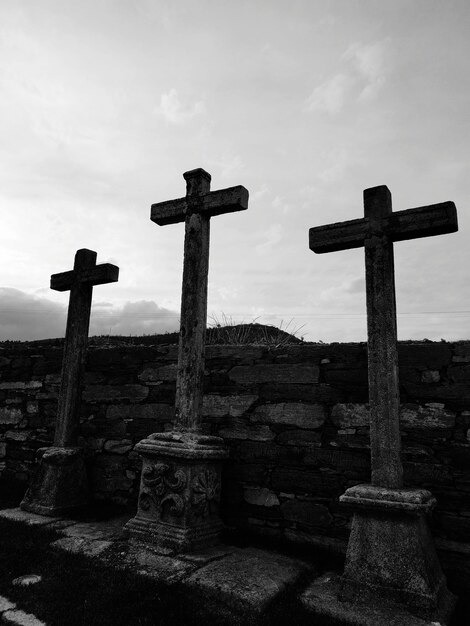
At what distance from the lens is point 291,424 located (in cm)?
413

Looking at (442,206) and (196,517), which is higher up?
(442,206)

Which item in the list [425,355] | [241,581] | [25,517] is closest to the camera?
[241,581]

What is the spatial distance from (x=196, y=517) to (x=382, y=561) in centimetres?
151

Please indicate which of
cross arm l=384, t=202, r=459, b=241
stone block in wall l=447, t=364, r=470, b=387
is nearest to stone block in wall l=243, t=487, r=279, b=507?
stone block in wall l=447, t=364, r=470, b=387

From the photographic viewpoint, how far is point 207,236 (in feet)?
14.9

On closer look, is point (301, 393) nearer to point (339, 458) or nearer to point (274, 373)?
point (274, 373)

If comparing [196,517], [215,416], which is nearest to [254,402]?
[215,416]

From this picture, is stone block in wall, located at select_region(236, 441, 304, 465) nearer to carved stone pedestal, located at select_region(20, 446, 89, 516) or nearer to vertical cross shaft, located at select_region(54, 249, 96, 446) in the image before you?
carved stone pedestal, located at select_region(20, 446, 89, 516)

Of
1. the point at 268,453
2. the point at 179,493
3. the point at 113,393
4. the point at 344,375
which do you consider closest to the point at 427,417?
the point at 344,375

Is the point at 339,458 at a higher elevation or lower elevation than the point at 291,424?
lower

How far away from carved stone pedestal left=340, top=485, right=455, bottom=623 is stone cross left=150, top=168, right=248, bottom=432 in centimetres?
162

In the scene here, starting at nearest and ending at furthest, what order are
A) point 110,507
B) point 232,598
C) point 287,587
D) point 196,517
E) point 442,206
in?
1. point 232,598
2. point 287,587
3. point 442,206
4. point 196,517
5. point 110,507

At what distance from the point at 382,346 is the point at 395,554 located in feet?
4.45

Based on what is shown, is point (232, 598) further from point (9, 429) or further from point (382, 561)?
point (9, 429)
